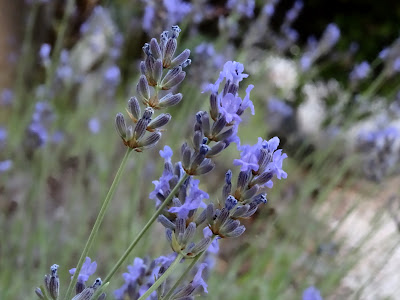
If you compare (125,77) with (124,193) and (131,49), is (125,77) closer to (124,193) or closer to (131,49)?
(131,49)

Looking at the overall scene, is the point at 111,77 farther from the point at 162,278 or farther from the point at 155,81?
the point at 162,278

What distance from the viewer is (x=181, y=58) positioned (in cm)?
70

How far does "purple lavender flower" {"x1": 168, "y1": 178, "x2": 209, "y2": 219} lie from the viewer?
710mm

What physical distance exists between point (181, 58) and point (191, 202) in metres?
0.21

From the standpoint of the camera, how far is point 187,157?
697 mm

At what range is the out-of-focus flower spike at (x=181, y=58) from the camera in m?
0.69

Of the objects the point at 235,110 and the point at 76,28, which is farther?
the point at 76,28

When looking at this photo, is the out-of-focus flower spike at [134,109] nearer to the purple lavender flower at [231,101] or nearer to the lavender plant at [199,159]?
the lavender plant at [199,159]

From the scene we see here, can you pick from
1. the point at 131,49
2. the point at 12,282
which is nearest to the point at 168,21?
the point at 12,282

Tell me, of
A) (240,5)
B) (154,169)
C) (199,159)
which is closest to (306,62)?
(240,5)

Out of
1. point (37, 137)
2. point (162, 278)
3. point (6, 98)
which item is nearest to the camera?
point (162, 278)

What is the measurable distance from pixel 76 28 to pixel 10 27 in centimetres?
215

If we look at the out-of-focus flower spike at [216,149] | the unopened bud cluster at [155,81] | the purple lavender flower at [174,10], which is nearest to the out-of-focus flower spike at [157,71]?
the unopened bud cluster at [155,81]

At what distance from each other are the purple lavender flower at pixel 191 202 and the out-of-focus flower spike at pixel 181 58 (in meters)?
0.18
